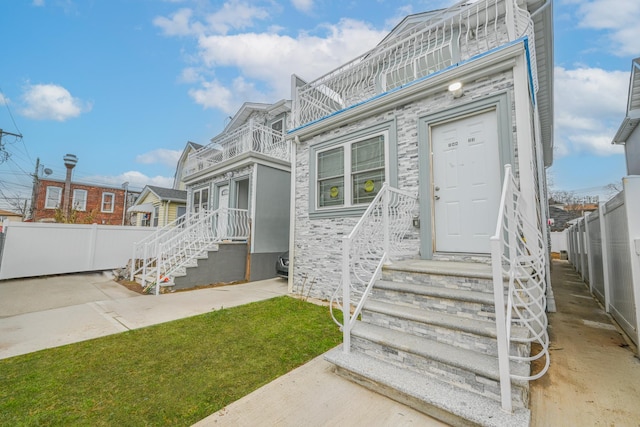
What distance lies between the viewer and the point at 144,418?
5.90 ft

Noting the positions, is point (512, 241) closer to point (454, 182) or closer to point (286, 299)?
point (454, 182)

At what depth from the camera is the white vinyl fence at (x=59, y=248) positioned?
684 cm

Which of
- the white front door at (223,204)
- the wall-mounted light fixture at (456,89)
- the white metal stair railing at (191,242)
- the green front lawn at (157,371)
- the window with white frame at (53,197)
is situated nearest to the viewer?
the green front lawn at (157,371)

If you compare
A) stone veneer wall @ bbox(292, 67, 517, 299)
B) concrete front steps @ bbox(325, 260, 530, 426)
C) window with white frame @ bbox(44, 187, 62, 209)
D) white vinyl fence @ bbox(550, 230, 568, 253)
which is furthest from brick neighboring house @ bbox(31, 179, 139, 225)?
white vinyl fence @ bbox(550, 230, 568, 253)

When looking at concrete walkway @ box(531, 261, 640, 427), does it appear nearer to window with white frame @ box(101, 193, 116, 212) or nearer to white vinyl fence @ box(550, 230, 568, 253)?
white vinyl fence @ box(550, 230, 568, 253)

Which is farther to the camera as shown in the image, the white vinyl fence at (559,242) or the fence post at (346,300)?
the white vinyl fence at (559,242)

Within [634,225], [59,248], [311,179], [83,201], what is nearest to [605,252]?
[634,225]

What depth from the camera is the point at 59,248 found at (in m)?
7.50

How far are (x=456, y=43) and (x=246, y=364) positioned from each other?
23.8ft

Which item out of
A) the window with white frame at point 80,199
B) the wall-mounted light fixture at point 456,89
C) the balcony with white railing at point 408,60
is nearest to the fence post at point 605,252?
the wall-mounted light fixture at point 456,89

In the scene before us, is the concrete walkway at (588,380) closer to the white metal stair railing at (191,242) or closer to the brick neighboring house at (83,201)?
the white metal stair railing at (191,242)

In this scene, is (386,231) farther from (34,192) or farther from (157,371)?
(34,192)

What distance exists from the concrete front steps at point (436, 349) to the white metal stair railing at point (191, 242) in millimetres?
5064

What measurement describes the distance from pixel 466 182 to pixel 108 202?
2344 centimetres
